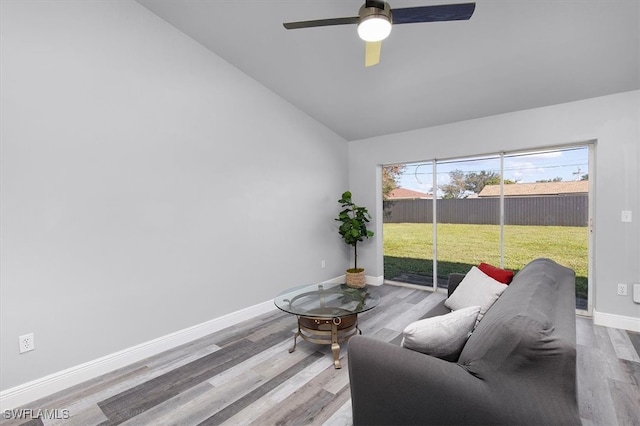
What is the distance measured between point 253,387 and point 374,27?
106 inches

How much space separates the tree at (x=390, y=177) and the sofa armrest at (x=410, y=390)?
375 cm

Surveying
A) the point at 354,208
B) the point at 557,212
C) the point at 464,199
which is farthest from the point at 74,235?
the point at 557,212

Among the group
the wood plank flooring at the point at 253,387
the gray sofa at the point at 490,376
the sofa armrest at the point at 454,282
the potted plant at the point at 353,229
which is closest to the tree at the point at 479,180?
the potted plant at the point at 353,229

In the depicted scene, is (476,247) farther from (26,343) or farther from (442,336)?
(26,343)

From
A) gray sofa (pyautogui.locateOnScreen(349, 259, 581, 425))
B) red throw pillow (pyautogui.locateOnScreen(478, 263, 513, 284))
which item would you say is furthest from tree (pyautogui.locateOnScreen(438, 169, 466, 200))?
gray sofa (pyautogui.locateOnScreen(349, 259, 581, 425))

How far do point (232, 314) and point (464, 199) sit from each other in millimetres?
3605

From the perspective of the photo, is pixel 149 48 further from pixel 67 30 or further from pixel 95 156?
pixel 95 156

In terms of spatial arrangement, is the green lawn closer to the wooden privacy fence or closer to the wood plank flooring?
the wooden privacy fence

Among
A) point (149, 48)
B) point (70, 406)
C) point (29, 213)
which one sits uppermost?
point (149, 48)

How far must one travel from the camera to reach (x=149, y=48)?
110 inches

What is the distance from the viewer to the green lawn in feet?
11.9

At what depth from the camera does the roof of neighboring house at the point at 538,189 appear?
3.51 metres

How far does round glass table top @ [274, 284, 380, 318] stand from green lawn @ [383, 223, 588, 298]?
203cm

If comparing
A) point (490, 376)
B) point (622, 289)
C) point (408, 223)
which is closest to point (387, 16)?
point (490, 376)
